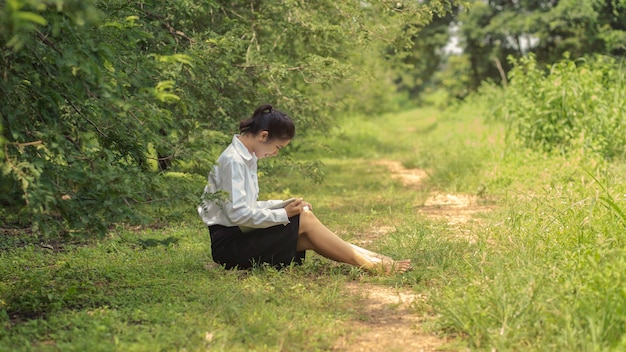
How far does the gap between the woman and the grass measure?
117mm

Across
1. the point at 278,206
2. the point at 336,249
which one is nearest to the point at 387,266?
the point at 336,249

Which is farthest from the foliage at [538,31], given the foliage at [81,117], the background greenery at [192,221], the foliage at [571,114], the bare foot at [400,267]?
the foliage at [81,117]

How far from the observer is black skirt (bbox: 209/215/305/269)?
5.81 metres

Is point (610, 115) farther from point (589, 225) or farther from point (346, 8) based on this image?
point (589, 225)

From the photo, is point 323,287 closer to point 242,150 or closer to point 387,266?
point 387,266

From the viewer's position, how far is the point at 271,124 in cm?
583

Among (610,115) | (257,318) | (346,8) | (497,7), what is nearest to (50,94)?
(257,318)

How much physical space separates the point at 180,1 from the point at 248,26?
2617 mm

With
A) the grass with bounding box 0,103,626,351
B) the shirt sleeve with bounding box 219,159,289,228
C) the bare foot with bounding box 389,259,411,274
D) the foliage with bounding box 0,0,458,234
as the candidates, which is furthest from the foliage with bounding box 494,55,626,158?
the foliage with bounding box 0,0,458,234

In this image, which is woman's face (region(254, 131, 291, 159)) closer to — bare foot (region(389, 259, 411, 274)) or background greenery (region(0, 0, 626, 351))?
→ background greenery (region(0, 0, 626, 351))

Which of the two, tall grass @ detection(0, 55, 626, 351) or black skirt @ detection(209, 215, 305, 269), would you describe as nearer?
tall grass @ detection(0, 55, 626, 351)

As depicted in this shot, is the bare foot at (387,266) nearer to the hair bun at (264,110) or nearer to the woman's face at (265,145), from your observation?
the woman's face at (265,145)

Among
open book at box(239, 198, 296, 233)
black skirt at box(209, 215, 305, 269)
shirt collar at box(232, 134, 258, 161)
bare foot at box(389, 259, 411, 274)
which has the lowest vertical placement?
bare foot at box(389, 259, 411, 274)

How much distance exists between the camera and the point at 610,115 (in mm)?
11109
